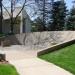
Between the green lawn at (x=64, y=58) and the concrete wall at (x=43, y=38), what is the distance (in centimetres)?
445

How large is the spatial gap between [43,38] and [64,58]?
1054cm

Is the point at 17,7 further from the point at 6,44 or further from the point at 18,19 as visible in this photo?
the point at 6,44

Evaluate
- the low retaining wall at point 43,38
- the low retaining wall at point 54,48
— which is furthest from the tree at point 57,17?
the low retaining wall at point 54,48

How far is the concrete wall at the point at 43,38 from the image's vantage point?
22656 mm

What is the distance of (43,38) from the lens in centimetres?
2502

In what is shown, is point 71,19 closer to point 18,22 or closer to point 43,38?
point 18,22

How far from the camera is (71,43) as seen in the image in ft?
62.2

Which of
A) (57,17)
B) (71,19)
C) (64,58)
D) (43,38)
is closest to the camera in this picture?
(64,58)

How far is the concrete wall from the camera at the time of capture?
74.3 ft

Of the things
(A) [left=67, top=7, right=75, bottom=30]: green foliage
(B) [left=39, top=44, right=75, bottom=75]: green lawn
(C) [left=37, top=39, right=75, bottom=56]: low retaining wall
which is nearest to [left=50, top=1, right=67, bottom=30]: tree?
(A) [left=67, top=7, right=75, bottom=30]: green foliage

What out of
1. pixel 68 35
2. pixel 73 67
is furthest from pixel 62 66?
pixel 68 35

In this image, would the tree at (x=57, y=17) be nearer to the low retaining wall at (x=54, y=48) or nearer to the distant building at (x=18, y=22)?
the distant building at (x=18, y=22)

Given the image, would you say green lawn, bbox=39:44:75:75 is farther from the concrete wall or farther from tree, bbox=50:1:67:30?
tree, bbox=50:1:67:30

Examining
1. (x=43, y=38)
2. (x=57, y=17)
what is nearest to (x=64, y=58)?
→ (x=43, y=38)
